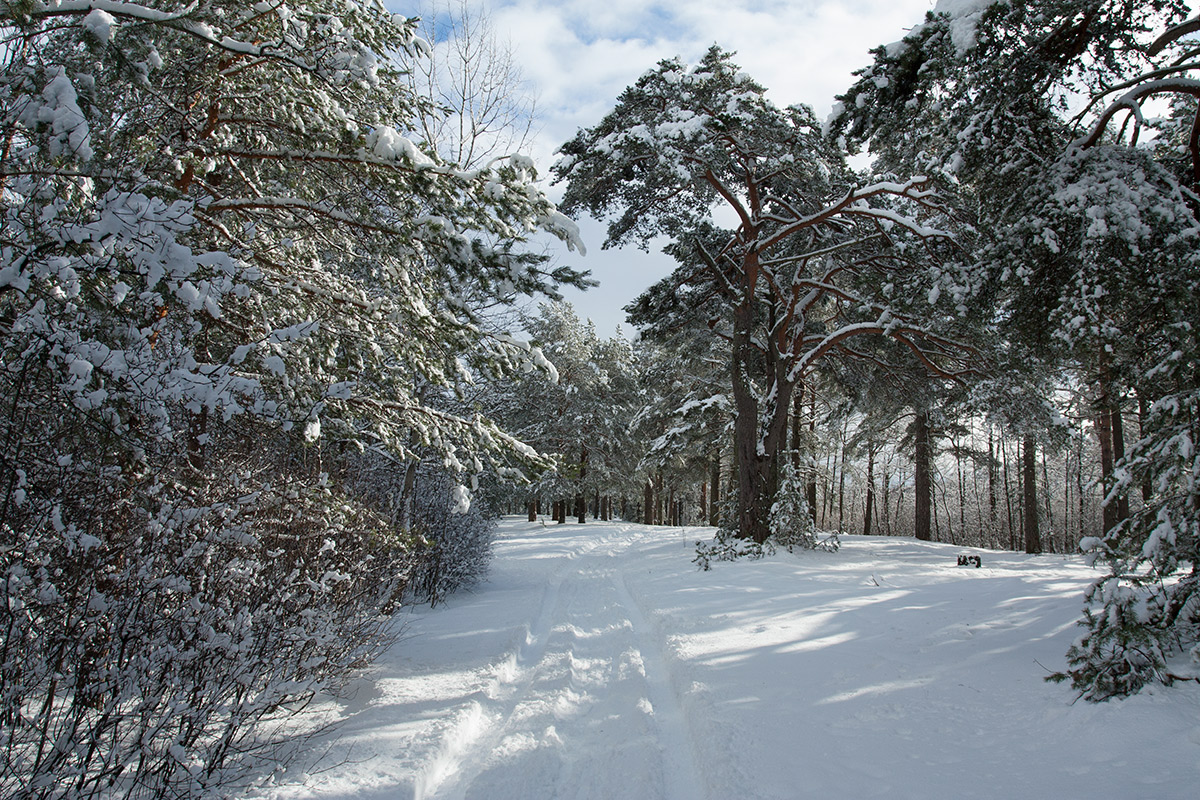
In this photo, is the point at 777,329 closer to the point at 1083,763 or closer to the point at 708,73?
the point at 708,73

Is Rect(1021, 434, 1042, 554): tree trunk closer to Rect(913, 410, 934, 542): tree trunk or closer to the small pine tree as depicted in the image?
Rect(913, 410, 934, 542): tree trunk

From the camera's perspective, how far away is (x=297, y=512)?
437cm

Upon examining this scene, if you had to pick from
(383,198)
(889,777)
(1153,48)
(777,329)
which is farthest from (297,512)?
(777,329)

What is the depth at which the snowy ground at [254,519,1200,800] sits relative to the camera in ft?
10.3

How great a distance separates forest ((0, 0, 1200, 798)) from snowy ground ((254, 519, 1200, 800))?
1.70 ft

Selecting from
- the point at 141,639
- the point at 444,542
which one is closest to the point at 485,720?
the point at 141,639

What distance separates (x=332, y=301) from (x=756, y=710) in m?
5.07

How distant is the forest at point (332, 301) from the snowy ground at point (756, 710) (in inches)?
20.4

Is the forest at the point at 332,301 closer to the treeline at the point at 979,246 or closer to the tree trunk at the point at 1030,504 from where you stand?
the treeline at the point at 979,246

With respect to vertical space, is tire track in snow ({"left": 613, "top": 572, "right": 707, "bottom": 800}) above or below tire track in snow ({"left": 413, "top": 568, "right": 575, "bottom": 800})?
above

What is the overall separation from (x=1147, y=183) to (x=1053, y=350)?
6.16ft

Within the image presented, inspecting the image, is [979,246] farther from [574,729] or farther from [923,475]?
[923,475]

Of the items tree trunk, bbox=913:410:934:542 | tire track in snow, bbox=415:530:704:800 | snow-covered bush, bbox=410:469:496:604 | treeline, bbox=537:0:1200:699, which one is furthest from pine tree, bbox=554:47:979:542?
tree trunk, bbox=913:410:934:542

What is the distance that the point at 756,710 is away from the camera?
4238 millimetres
